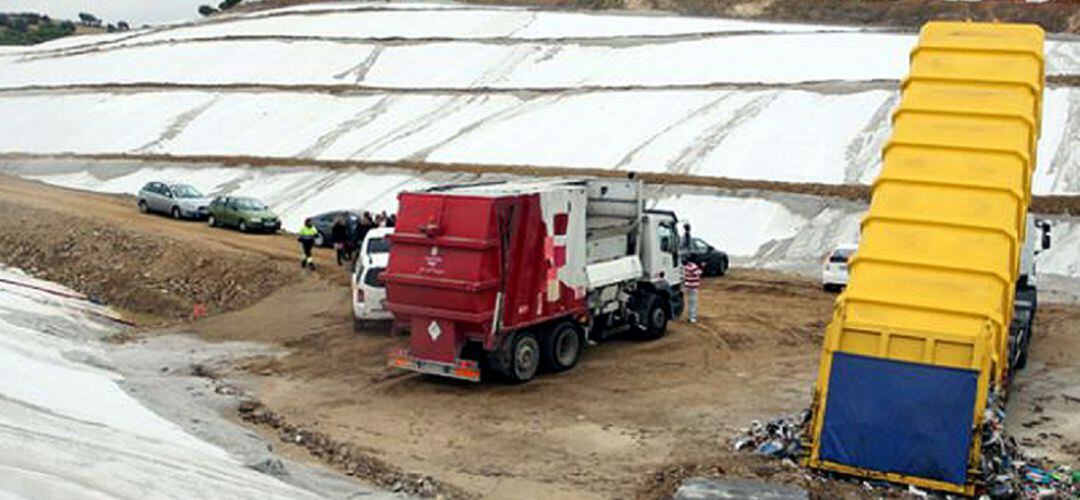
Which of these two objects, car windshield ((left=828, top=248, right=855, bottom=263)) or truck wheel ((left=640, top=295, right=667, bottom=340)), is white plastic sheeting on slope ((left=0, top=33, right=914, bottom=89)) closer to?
car windshield ((left=828, top=248, right=855, bottom=263))

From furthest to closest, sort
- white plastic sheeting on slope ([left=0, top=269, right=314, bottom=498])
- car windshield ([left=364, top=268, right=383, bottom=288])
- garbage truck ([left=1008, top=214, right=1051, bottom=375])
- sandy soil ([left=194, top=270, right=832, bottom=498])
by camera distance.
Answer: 1. car windshield ([left=364, top=268, right=383, bottom=288])
2. garbage truck ([left=1008, top=214, right=1051, bottom=375])
3. sandy soil ([left=194, top=270, right=832, bottom=498])
4. white plastic sheeting on slope ([left=0, top=269, right=314, bottom=498])

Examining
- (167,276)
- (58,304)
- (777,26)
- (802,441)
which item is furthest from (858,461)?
(777,26)

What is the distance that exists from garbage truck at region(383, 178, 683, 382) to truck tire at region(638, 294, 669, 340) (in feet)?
5.67

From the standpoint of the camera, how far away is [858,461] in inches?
499

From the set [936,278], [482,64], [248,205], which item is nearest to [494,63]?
[482,64]

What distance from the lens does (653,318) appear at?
21.3m

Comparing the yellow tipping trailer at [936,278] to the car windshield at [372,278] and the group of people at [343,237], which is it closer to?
the car windshield at [372,278]

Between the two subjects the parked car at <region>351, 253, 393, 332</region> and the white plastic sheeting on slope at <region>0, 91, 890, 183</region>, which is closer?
the parked car at <region>351, 253, 393, 332</region>

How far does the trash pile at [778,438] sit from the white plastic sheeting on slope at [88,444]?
6012mm

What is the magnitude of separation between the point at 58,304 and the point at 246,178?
20.9 metres

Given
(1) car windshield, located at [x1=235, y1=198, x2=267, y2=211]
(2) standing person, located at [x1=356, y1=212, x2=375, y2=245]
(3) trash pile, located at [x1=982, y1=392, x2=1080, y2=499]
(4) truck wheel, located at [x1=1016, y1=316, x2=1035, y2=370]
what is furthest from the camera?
(1) car windshield, located at [x1=235, y1=198, x2=267, y2=211]

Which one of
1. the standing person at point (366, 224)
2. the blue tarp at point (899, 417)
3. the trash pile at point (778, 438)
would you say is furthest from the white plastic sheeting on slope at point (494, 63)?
the blue tarp at point (899, 417)

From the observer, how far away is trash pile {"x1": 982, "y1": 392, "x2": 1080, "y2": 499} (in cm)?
1203

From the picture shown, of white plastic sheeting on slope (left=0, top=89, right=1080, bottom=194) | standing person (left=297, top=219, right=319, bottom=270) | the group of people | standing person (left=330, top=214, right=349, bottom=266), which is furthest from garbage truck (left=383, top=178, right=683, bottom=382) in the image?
white plastic sheeting on slope (left=0, top=89, right=1080, bottom=194)
